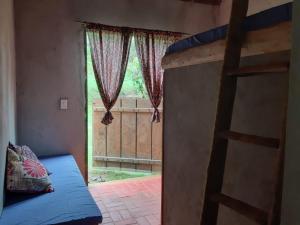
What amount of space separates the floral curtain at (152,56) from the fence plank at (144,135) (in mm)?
460

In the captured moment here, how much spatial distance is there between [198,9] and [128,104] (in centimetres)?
185

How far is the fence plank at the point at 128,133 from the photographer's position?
4.74 m

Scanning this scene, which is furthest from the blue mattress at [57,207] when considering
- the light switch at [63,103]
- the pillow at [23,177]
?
the light switch at [63,103]

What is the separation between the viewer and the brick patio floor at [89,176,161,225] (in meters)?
3.06

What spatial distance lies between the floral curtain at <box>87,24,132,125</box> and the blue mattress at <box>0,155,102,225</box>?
159cm

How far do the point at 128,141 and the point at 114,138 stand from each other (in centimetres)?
24

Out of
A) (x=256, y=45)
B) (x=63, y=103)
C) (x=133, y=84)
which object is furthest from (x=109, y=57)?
(x=256, y=45)

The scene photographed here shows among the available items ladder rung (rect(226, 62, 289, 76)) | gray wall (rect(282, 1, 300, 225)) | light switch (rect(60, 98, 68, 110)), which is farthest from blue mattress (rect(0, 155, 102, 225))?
gray wall (rect(282, 1, 300, 225))

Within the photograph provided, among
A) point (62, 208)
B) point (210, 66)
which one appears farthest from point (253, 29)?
point (62, 208)

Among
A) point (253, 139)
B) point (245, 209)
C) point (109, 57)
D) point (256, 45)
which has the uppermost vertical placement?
point (109, 57)

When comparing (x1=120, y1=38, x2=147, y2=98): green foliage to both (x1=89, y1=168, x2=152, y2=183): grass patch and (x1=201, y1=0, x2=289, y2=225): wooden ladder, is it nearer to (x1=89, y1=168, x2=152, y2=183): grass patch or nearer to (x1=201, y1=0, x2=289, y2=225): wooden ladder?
(x1=89, y1=168, x2=152, y2=183): grass patch

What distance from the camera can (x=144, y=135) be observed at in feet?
16.0

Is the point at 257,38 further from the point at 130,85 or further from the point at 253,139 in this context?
the point at 130,85

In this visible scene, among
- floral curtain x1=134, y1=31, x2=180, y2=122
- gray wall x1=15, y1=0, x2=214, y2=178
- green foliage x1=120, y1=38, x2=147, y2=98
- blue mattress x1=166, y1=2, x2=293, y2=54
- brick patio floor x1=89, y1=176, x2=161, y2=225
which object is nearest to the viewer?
Result: blue mattress x1=166, y1=2, x2=293, y2=54
